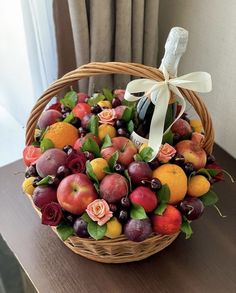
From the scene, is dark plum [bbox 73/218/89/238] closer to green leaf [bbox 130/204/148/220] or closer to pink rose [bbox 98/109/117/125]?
green leaf [bbox 130/204/148/220]

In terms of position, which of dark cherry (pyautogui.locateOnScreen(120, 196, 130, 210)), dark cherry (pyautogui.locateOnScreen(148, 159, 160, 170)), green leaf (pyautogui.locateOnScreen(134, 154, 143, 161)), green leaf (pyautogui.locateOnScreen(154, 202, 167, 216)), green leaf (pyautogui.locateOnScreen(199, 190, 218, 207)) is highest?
green leaf (pyautogui.locateOnScreen(134, 154, 143, 161))

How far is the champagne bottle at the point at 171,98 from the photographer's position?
54 cm

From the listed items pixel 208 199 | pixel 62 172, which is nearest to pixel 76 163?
pixel 62 172

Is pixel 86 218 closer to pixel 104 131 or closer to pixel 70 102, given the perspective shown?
pixel 104 131

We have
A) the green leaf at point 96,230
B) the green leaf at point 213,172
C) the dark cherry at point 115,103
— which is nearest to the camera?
the green leaf at point 96,230

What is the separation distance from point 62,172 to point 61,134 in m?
0.10

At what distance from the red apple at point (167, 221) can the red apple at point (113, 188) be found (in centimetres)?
6

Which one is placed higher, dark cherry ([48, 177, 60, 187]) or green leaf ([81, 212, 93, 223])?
dark cherry ([48, 177, 60, 187])

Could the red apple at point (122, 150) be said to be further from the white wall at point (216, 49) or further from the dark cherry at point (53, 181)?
the white wall at point (216, 49)

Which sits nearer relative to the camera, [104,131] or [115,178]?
[115,178]

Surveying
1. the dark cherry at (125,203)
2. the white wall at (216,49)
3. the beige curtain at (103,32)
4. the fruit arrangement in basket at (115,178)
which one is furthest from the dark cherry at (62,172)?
the white wall at (216,49)

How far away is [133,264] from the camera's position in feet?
2.14

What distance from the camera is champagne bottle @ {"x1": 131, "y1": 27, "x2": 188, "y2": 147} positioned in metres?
0.54

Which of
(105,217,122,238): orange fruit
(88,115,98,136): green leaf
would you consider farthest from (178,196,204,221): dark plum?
(88,115,98,136): green leaf
